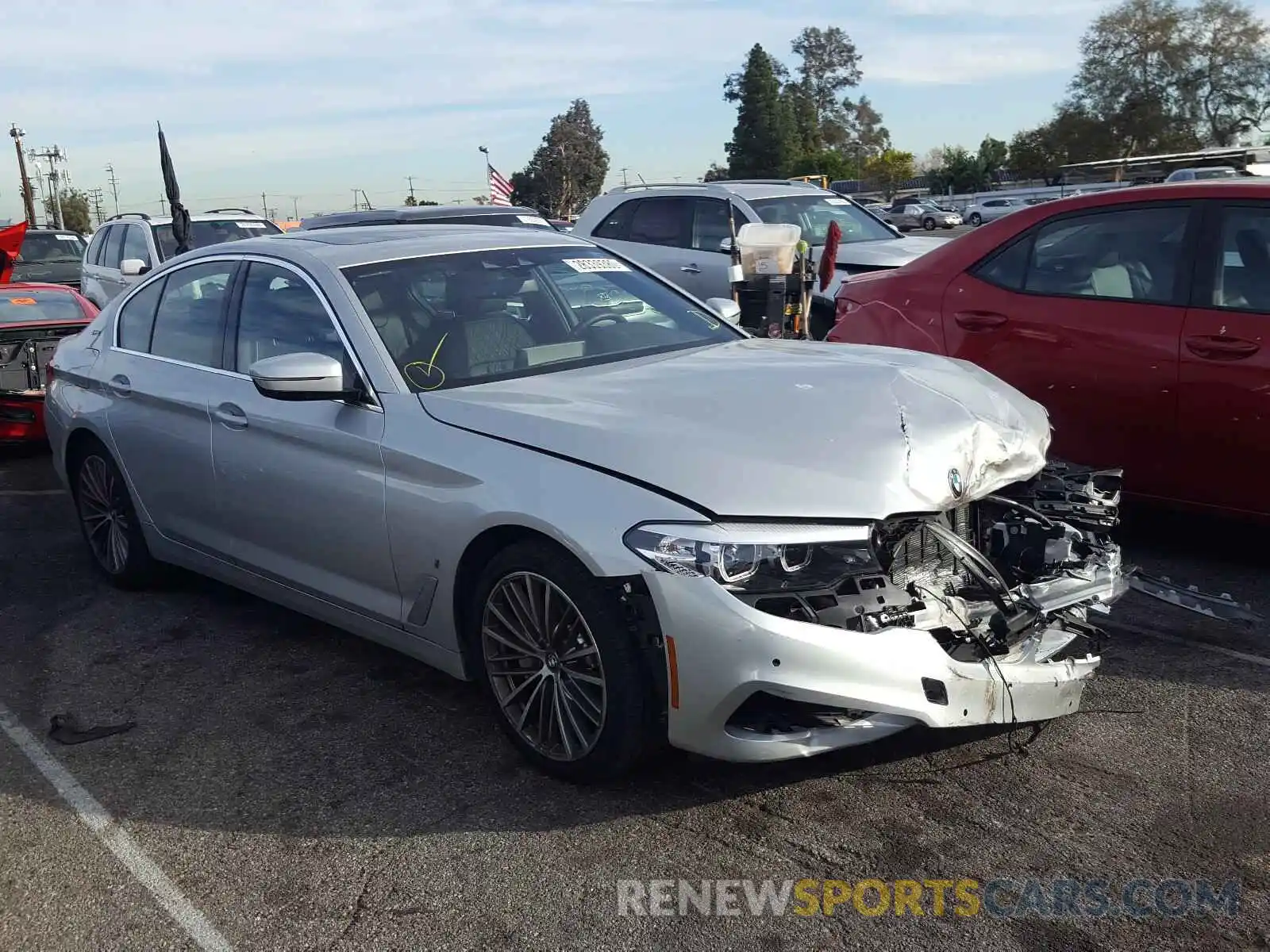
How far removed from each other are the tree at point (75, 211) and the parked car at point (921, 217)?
6250 cm

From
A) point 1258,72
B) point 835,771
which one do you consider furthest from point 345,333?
point 1258,72

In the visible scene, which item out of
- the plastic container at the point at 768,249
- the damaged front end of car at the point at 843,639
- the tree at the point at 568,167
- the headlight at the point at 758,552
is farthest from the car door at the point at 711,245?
the tree at the point at 568,167

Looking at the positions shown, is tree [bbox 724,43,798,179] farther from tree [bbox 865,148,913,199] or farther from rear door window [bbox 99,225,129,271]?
rear door window [bbox 99,225,129,271]

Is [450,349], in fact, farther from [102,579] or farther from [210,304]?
[102,579]

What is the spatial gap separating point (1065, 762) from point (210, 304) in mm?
3792

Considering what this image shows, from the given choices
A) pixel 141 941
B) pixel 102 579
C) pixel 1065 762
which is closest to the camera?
pixel 141 941

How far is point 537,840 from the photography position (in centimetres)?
347

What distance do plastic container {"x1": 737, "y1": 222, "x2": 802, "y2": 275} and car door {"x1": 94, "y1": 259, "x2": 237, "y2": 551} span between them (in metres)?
4.41

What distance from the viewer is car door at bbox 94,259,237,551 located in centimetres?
512

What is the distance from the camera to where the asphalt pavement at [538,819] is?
3.07 meters

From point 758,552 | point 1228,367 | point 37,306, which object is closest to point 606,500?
point 758,552

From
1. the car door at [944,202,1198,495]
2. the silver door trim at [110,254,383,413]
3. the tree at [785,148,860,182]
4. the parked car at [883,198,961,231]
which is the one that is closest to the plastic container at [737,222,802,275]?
the car door at [944,202,1198,495]

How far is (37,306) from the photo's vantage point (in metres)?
10.4

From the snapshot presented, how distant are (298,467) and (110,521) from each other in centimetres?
198
